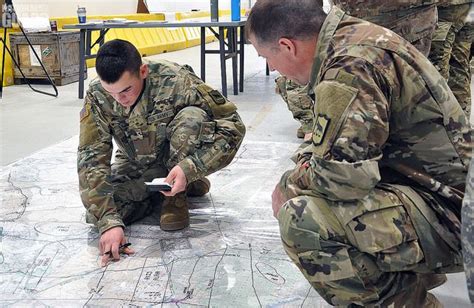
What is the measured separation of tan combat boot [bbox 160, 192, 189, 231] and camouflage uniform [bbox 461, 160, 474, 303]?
1.29 metres

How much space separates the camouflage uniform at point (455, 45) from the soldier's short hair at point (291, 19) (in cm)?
126

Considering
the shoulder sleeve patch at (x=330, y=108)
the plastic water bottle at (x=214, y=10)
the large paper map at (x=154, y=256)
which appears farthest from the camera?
the plastic water bottle at (x=214, y=10)

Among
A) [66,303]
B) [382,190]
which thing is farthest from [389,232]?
[66,303]

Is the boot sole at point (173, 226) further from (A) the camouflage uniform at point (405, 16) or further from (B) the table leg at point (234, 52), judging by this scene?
(B) the table leg at point (234, 52)

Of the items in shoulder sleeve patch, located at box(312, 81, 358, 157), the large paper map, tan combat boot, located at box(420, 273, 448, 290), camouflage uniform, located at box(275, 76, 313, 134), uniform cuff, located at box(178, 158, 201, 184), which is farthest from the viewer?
camouflage uniform, located at box(275, 76, 313, 134)

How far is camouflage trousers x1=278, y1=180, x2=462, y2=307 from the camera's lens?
1.21 m

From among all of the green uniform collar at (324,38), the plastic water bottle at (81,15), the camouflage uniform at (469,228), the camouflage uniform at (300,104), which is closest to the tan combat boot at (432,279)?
the camouflage uniform at (469,228)

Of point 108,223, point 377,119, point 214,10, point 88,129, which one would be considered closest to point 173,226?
point 108,223

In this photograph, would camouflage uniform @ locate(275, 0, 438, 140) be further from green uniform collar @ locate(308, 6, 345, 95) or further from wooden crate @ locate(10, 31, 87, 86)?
wooden crate @ locate(10, 31, 87, 86)

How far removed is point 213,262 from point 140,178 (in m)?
0.57

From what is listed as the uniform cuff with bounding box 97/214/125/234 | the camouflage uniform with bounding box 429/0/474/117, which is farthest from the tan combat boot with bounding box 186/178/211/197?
the camouflage uniform with bounding box 429/0/474/117

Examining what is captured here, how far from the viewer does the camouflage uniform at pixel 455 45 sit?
2.41 meters

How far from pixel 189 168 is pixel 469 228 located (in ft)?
3.99

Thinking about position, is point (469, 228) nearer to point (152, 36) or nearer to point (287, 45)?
point (287, 45)
